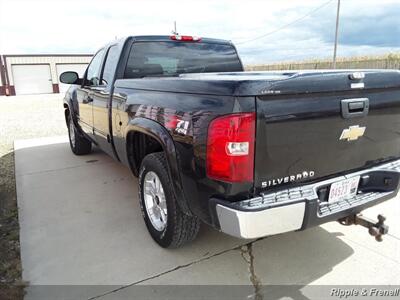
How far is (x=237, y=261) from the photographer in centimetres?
288

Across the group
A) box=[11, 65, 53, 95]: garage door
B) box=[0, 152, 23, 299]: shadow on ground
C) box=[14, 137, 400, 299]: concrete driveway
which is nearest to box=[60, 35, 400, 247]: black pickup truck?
box=[14, 137, 400, 299]: concrete driveway

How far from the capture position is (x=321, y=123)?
7.29ft

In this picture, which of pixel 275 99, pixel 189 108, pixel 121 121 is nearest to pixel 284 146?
pixel 275 99

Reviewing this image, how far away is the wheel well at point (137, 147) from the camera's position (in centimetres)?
328

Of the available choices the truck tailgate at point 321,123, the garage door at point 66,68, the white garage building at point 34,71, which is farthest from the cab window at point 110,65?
the garage door at point 66,68

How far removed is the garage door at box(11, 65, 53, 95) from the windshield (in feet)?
114

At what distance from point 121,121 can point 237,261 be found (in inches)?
70.4

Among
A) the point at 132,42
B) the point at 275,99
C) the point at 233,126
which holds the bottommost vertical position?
the point at 233,126

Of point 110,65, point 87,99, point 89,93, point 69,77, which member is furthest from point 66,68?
point 110,65

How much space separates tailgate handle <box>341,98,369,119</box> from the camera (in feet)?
7.50

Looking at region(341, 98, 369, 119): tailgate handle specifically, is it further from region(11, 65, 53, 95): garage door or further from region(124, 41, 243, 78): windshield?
region(11, 65, 53, 95): garage door

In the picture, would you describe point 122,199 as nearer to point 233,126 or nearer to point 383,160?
point 233,126

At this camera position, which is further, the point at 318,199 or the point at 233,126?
the point at 318,199

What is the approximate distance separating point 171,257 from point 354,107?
6.25ft
